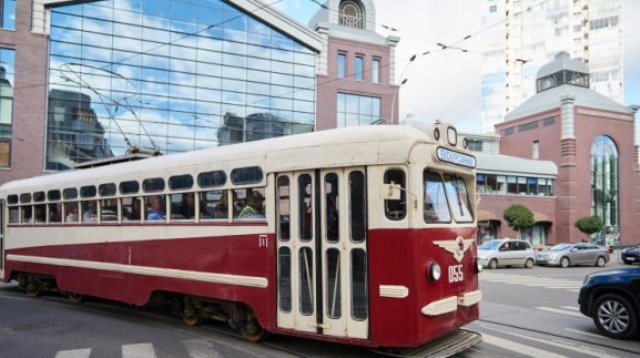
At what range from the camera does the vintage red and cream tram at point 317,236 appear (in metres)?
5.93

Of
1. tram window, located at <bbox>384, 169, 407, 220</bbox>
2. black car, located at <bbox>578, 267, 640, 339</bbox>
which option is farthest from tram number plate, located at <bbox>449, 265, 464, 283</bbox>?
black car, located at <bbox>578, 267, 640, 339</bbox>

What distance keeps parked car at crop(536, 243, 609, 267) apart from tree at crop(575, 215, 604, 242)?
17.5 metres

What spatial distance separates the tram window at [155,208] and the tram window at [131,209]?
232mm

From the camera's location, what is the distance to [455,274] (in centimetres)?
641

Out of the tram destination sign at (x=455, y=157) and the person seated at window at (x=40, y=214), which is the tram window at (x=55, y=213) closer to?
the person seated at window at (x=40, y=214)

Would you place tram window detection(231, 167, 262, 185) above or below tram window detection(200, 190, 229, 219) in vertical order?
above

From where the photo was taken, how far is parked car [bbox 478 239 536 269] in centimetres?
2442

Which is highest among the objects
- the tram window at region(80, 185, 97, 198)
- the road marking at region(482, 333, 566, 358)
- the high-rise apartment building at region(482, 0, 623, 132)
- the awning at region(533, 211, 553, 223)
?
the high-rise apartment building at region(482, 0, 623, 132)

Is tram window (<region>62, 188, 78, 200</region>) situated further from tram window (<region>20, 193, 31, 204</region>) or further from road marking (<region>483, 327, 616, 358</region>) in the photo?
road marking (<region>483, 327, 616, 358</region>)

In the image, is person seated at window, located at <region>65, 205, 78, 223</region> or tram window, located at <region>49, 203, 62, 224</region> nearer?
person seated at window, located at <region>65, 205, 78, 223</region>

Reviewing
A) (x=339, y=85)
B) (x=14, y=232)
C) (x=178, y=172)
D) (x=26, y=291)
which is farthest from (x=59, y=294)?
(x=339, y=85)

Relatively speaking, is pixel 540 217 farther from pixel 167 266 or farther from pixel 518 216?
pixel 167 266

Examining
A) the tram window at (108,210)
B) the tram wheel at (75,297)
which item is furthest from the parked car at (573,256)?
the tram window at (108,210)

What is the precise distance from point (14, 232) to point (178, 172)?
22.3ft
